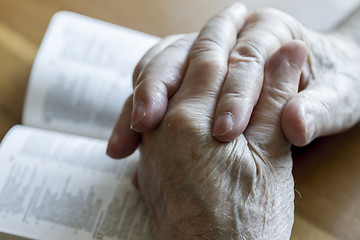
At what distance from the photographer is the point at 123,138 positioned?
0.67m

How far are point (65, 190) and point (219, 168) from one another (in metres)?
0.35

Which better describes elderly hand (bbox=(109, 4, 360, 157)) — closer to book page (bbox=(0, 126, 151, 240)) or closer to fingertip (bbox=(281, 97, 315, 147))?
fingertip (bbox=(281, 97, 315, 147))

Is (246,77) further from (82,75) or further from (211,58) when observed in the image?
(82,75)

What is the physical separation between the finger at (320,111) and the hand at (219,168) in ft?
0.07

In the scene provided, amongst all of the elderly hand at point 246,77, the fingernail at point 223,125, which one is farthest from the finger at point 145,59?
the fingernail at point 223,125

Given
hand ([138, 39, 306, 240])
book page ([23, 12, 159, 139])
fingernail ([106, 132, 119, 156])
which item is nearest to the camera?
hand ([138, 39, 306, 240])

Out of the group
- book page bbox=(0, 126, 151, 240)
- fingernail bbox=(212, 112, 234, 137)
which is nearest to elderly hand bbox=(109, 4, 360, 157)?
fingernail bbox=(212, 112, 234, 137)

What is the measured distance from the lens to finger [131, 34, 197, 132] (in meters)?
0.58

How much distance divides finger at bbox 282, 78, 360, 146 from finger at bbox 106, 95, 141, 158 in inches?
10.6

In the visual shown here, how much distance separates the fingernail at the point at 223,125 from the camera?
1.76ft

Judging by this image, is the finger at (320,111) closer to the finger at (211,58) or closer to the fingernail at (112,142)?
the finger at (211,58)

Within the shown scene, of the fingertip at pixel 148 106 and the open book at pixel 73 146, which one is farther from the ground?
the fingertip at pixel 148 106

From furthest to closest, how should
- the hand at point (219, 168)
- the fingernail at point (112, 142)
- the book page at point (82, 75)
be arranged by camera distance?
the book page at point (82, 75) < the fingernail at point (112, 142) < the hand at point (219, 168)

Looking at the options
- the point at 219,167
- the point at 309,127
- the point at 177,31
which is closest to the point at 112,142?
the point at 219,167
